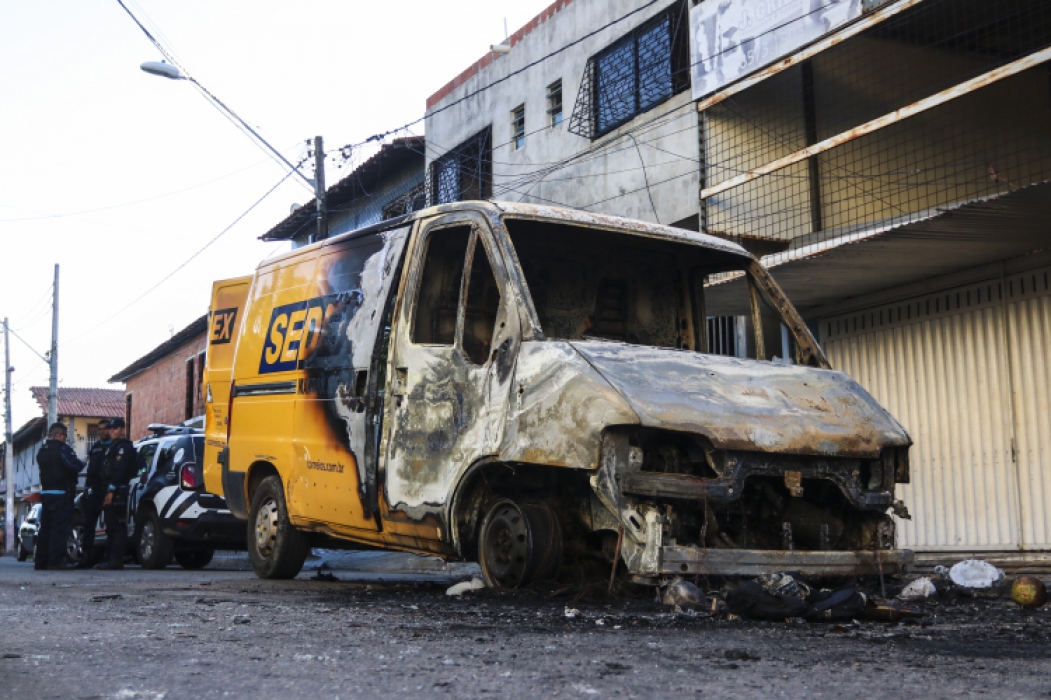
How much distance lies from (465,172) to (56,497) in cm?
1084

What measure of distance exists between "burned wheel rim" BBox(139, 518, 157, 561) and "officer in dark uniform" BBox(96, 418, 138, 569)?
0.20 meters

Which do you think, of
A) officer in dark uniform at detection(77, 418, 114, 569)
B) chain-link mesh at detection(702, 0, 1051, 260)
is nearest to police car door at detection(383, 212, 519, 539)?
chain-link mesh at detection(702, 0, 1051, 260)

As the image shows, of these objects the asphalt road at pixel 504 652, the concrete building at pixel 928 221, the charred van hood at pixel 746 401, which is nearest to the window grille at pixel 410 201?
the concrete building at pixel 928 221

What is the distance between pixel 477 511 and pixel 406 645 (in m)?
2.32

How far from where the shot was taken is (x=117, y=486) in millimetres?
13961

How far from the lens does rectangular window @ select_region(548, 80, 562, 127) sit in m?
19.5

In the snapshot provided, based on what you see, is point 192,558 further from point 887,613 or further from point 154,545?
point 887,613

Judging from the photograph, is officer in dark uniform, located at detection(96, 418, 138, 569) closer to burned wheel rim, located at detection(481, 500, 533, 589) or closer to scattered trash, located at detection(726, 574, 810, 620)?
burned wheel rim, located at detection(481, 500, 533, 589)

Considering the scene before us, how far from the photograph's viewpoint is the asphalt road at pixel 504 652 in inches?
136

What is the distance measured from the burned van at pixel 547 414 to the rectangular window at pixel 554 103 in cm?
1119

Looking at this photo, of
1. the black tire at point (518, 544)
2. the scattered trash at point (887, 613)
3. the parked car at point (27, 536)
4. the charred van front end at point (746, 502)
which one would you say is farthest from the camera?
the parked car at point (27, 536)

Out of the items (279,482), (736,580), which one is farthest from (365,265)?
(736,580)

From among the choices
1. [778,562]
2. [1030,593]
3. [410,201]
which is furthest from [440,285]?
[410,201]

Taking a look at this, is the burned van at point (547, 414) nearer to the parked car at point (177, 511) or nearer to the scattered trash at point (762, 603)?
the scattered trash at point (762, 603)
